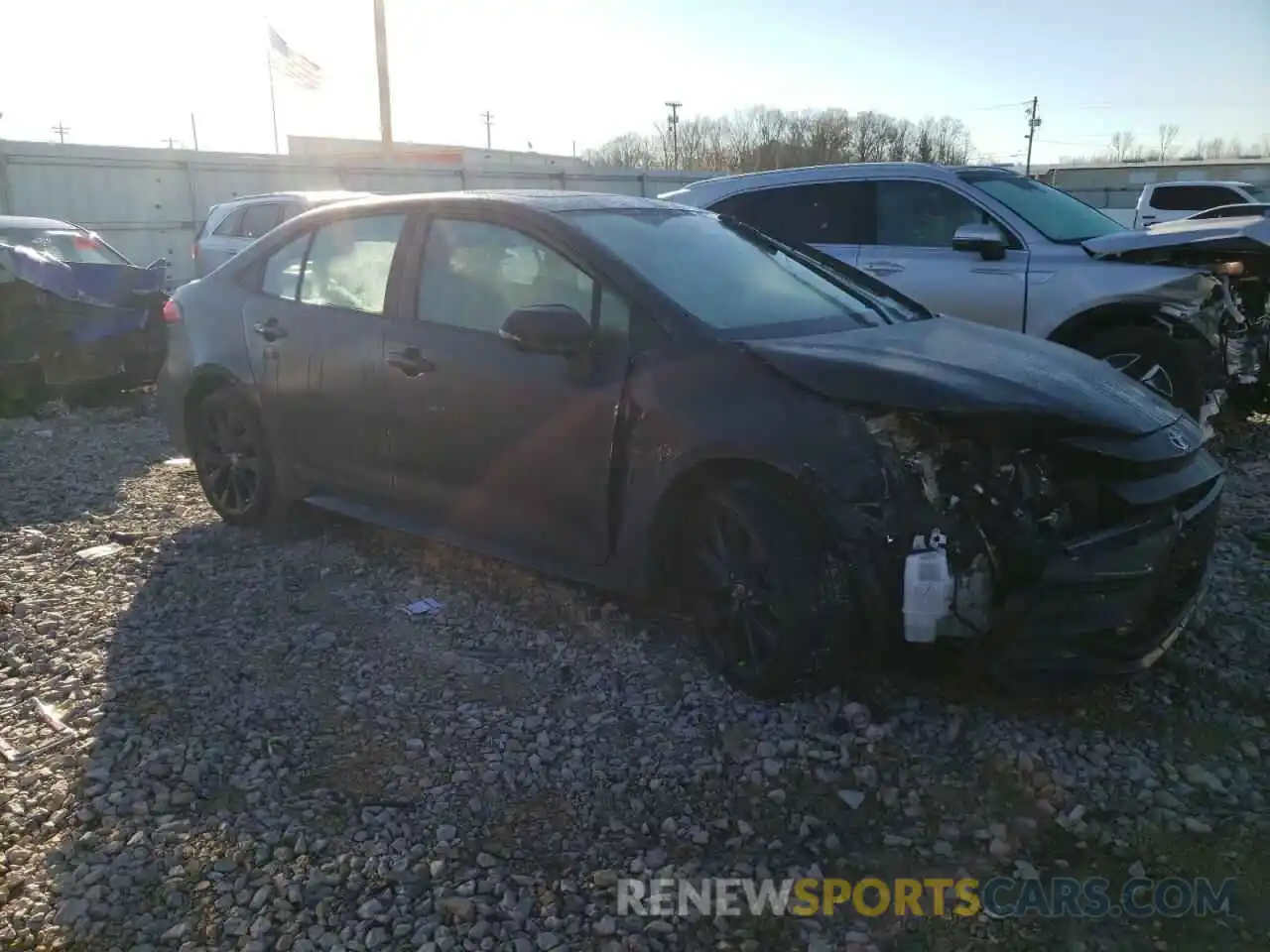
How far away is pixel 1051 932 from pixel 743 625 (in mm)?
1344

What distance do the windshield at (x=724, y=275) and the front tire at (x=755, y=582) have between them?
0.66 m

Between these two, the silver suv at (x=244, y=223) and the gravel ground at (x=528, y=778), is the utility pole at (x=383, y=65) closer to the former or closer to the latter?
the silver suv at (x=244, y=223)

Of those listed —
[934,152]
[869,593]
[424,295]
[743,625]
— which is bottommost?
[743,625]

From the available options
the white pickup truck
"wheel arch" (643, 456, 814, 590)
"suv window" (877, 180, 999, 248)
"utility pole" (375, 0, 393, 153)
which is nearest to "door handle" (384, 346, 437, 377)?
"wheel arch" (643, 456, 814, 590)

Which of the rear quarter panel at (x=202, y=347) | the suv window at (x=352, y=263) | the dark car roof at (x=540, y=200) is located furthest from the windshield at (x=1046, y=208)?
the rear quarter panel at (x=202, y=347)

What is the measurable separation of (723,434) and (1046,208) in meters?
5.08

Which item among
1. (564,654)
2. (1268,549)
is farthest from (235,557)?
(1268,549)

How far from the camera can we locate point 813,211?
309 inches

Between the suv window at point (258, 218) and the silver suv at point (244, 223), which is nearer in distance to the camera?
the silver suv at point (244, 223)

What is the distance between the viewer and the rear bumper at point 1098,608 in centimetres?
307

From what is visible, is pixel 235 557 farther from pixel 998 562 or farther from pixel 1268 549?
pixel 1268 549

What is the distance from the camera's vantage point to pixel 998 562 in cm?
309

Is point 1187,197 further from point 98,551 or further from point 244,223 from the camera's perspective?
point 98,551

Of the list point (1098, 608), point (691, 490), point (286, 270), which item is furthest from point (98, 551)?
point (1098, 608)
